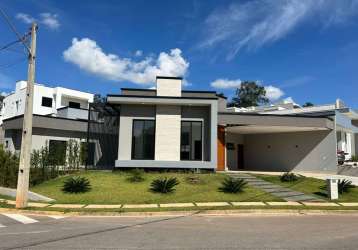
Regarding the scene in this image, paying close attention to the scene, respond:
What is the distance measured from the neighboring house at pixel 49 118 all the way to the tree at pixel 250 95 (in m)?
38.2

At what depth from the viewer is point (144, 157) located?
23.6m

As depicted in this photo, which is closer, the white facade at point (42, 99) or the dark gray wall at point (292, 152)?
the dark gray wall at point (292, 152)

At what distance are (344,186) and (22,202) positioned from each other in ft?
52.3

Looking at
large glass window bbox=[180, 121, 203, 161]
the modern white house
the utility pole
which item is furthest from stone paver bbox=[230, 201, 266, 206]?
the utility pole

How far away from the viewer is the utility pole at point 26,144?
15.1 metres

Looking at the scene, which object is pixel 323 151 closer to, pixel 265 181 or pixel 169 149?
pixel 265 181

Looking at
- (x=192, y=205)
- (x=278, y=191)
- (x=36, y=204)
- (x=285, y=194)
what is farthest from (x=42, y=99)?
(x=192, y=205)

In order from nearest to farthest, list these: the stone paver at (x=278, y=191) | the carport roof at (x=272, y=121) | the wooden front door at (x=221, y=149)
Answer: the stone paver at (x=278, y=191)
the carport roof at (x=272, y=121)
the wooden front door at (x=221, y=149)

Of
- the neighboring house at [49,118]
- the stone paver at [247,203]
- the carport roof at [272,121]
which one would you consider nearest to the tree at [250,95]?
the neighboring house at [49,118]

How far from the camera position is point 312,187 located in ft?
68.8

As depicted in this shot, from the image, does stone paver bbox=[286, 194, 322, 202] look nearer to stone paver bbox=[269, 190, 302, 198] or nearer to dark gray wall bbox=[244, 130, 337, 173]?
stone paver bbox=[269, 190, 302, 198]

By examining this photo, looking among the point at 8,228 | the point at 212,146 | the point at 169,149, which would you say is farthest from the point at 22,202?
the point at 212,146

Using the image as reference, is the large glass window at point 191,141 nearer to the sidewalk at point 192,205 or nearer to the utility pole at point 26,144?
the sidewalk at point 192,205

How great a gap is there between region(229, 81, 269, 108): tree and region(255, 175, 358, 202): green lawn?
203ft
